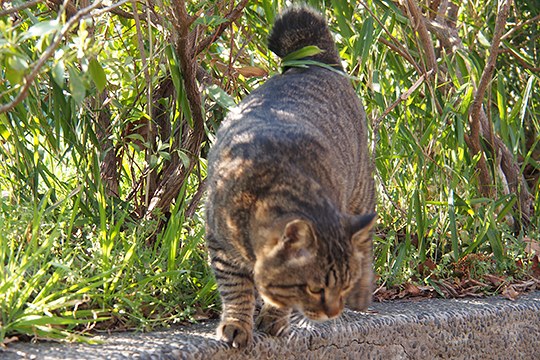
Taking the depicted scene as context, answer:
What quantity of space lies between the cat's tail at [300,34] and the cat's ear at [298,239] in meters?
1.31

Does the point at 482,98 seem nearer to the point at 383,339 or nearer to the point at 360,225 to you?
the point at 383,339

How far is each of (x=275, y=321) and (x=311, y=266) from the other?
0.35 meters

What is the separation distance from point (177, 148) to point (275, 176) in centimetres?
91

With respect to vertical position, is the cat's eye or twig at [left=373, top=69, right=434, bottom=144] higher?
twig at [left=373, top=69, right=434, bottom=144]

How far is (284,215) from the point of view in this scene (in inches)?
102

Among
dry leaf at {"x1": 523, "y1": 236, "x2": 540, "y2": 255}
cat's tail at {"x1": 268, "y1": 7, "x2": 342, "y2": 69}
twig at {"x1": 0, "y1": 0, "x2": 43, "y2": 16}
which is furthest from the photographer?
dry leaf at {"x1": 523, "y1": 236, "x2": 540, "y2": 255}

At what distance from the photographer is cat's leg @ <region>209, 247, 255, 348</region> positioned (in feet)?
8.79

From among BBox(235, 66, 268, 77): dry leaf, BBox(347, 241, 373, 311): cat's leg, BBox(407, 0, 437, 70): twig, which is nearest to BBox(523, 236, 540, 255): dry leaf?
BBox(407, 0, 437, 70): twig

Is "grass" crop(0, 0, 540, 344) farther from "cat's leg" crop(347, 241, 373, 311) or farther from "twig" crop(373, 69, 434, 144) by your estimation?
"cat's leg" crop(347, 241, 373, 311)

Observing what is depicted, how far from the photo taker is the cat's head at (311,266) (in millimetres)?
2496

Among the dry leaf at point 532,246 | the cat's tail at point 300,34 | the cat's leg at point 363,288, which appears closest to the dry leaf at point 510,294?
the dry leaf at point 532,246

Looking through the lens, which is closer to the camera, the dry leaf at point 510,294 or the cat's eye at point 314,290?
the cat's eye at point 314,290

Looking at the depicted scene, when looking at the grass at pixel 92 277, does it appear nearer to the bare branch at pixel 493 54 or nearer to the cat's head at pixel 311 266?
the cat's head at pixel 311 266

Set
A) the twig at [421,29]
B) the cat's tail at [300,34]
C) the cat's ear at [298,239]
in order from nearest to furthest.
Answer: the cat's ear at [298,239], the cat's tail at [300,34], the twig at [421,29]
